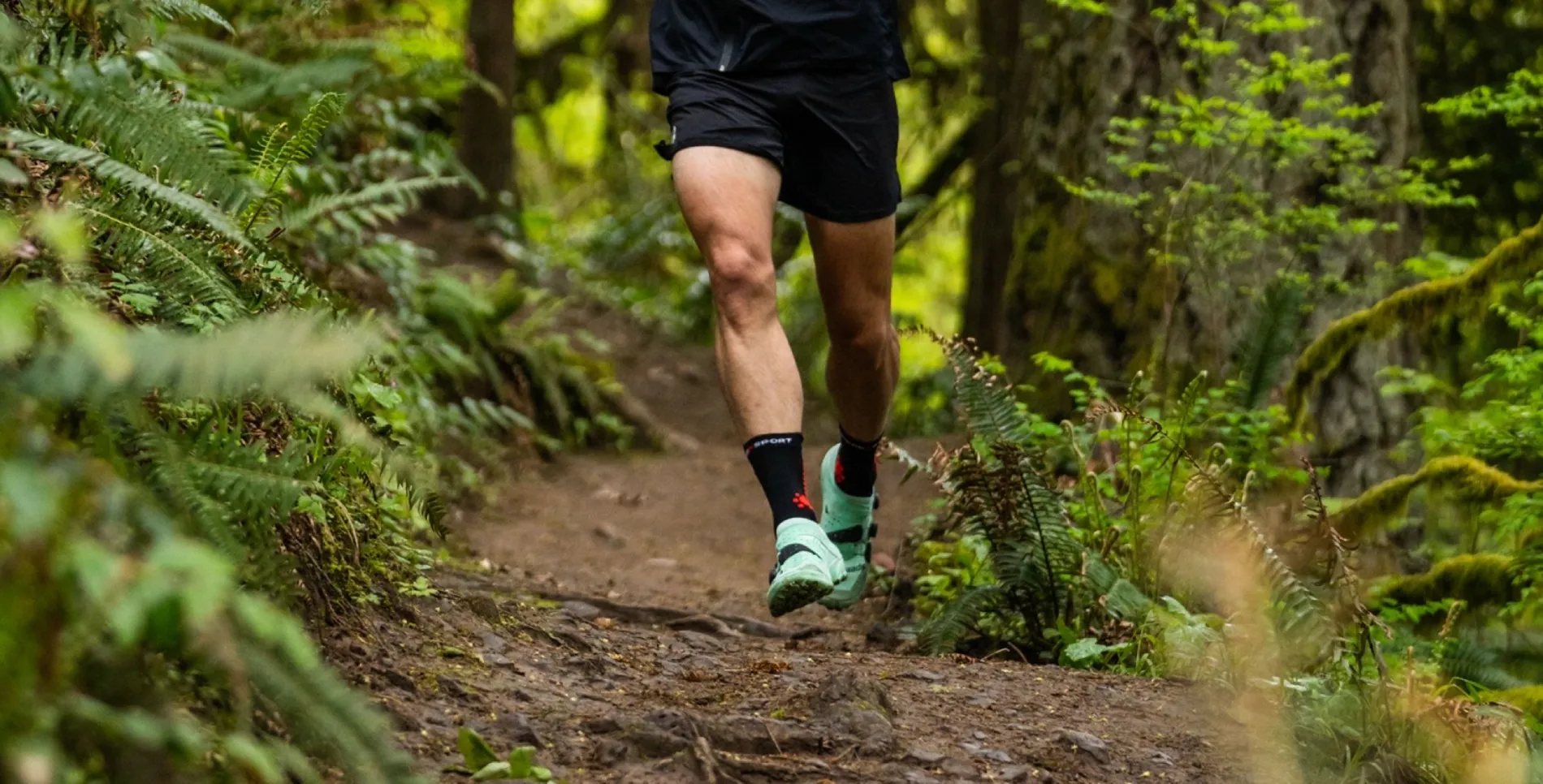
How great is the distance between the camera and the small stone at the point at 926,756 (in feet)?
7.75

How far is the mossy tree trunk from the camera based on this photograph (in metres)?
5.55

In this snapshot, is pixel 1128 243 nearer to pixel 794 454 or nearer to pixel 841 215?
Answer: pixel 841 215

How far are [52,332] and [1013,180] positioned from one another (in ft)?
25.3

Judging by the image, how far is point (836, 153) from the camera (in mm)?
3777

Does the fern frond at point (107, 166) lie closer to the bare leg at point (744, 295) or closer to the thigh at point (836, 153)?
the bare leg at point (744, 295)

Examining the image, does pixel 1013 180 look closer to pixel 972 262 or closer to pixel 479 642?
pixel 972 262

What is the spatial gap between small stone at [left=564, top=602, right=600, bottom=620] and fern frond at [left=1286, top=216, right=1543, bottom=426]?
270 centimetres

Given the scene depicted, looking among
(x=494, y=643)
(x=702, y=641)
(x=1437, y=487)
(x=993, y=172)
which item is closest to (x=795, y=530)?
(x=702, y=641)

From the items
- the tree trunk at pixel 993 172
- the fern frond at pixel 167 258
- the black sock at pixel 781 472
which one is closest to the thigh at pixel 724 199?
the black sock at pixel 781 472

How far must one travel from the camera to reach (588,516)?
6.03 metres

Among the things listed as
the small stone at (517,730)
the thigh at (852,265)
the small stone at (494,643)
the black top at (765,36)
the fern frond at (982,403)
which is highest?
the black top at (765,36)

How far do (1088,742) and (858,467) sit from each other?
1547 millimetres

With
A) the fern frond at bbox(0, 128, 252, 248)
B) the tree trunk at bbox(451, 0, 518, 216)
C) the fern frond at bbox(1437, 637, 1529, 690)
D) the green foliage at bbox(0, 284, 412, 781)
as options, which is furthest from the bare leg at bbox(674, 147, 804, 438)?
the tree trunk at bbox(451, 0, 518, 216)

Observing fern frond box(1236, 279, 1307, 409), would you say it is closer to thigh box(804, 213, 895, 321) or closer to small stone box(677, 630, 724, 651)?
thigh box(804, 213, 895, 321)
